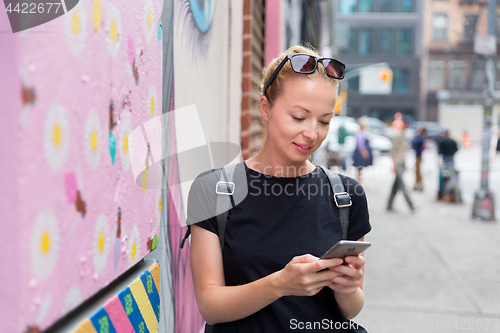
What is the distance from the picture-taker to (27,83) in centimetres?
83

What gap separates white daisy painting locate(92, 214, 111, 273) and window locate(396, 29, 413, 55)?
4642cm

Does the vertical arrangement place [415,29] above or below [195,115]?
above

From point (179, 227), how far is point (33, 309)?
1.46m

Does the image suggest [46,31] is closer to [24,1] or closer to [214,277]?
[24,1]

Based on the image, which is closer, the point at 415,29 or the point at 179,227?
the point at 179,227

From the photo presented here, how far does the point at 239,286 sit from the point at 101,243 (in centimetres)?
50

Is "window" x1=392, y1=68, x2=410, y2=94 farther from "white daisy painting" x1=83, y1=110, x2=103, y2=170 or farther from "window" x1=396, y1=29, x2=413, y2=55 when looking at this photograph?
"white daisy painting" x1=83, y1=110, x2=103, y2=170

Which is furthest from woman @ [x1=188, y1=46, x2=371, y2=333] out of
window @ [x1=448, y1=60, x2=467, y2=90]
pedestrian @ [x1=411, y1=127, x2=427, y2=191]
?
window @ [x1=448, y1=60, x2=467, y2=90]

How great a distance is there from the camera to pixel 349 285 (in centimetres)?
147

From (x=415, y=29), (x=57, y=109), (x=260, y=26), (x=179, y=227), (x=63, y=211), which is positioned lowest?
(x=179, y=227)

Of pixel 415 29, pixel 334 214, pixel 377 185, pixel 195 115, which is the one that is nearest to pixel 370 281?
pixel 195 115

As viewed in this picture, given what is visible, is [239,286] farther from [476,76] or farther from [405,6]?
[405,6]

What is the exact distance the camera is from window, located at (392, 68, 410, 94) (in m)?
43.4

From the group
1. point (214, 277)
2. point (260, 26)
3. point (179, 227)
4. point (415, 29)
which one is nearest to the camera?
point (214, 277)
